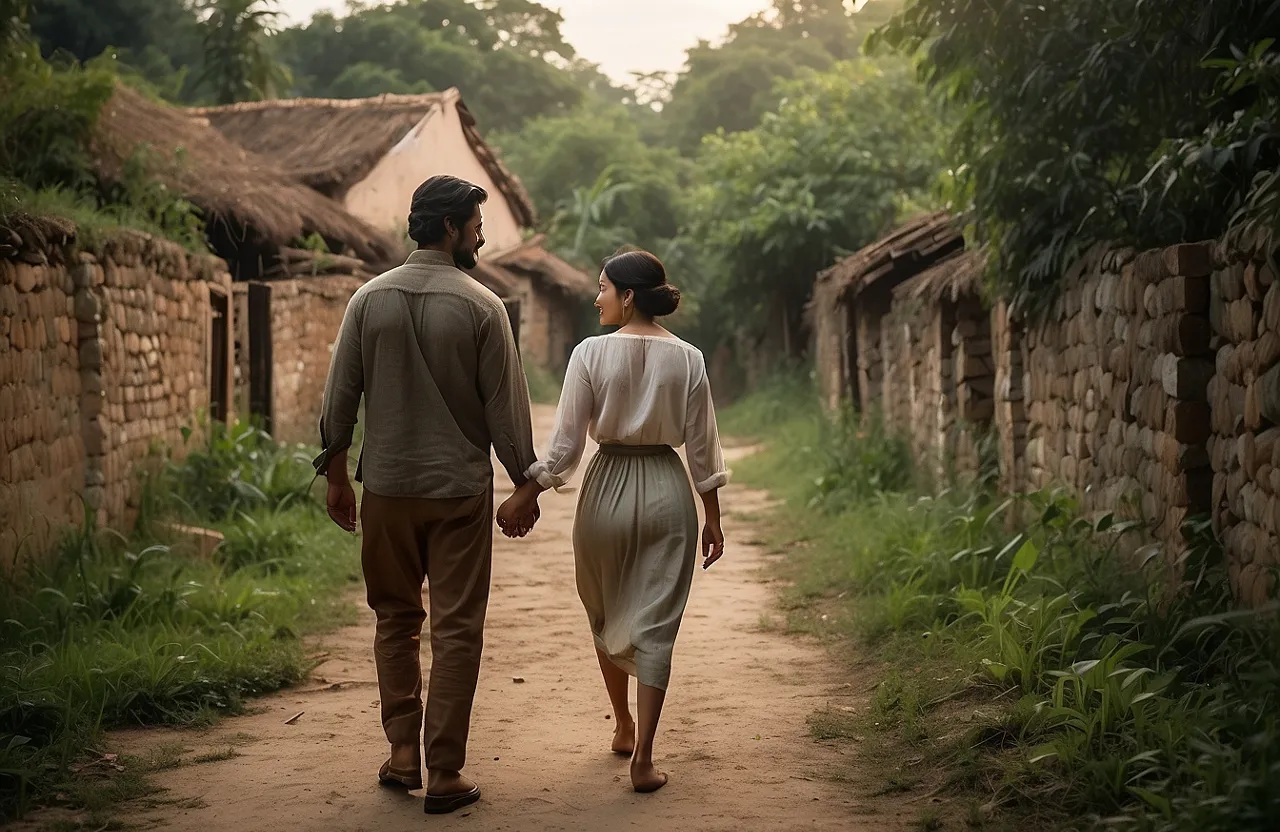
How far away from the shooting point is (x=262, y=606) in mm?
6449

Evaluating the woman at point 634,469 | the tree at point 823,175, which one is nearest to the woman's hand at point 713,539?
the woman at point 634,469

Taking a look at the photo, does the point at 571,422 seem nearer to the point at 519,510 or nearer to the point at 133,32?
the point at 519,510

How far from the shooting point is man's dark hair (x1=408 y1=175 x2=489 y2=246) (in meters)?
4.14

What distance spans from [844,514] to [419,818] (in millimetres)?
6612

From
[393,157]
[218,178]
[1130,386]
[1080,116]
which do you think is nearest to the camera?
[1130,386]

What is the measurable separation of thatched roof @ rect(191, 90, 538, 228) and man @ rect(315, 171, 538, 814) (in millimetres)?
12114

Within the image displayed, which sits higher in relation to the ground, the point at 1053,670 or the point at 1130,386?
the point at 1130,386

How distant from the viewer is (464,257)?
169 inches

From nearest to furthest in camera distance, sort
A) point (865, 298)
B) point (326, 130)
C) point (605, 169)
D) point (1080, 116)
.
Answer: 1. point (1080, 116)
2. point (865, 298)
3. point (326, 130)
4. point (605, 169)

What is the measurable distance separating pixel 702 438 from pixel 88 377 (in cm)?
423

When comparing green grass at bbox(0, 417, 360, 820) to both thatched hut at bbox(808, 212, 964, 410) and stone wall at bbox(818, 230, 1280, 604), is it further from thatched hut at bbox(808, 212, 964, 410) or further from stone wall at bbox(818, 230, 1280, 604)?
thatched hut at bbox(808, 212, 964, 410)

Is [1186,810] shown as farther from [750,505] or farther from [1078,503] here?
[750,505]

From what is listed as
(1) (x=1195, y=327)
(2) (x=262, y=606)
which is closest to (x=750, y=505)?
(2) (x=262, y=606)

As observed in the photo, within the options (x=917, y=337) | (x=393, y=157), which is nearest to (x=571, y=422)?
(x=917, y=337)
